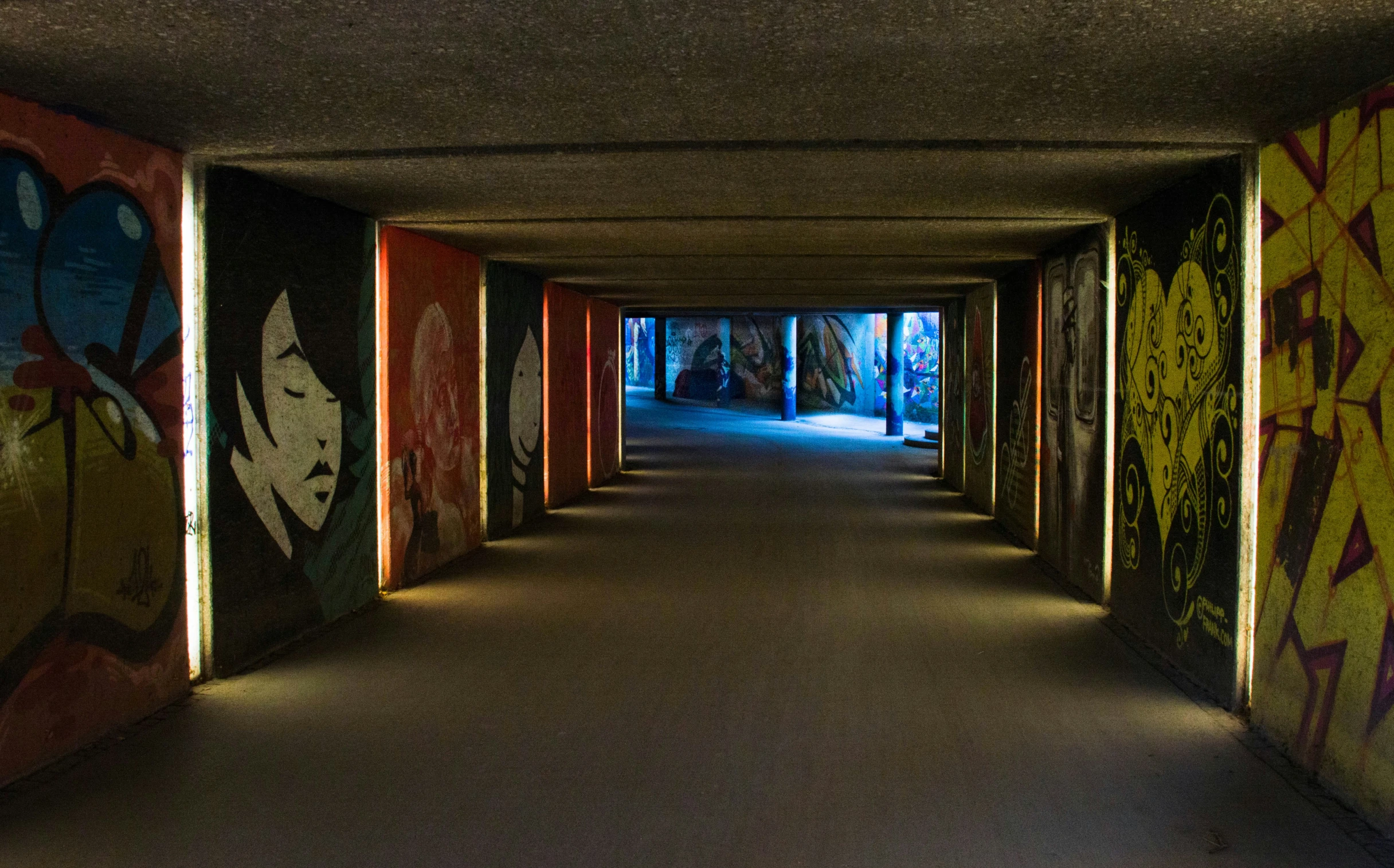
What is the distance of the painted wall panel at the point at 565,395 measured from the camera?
14.6 metres

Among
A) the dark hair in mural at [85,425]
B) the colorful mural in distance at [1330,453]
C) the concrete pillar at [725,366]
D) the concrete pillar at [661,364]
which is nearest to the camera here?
the colorful mural in distance at [1330,453]

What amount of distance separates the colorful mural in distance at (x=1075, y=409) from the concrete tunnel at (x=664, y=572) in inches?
3.0

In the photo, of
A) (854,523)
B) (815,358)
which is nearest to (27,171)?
(854,523)

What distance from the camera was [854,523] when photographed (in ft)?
42.9

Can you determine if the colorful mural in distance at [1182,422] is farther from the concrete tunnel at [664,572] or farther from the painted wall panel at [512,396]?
the painted wall panel at [512,396]

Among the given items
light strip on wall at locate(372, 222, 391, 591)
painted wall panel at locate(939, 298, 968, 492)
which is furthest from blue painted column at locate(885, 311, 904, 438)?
light strip on wall at locate(372, 222, 391, 591)

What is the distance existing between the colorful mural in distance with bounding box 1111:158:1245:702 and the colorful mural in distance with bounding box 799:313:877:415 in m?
28.0

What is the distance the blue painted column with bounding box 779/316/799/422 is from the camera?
32.3 m

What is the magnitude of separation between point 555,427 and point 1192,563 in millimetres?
9665

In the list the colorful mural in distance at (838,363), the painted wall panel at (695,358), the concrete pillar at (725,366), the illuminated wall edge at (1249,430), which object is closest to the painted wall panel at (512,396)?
the illuminated wall edge at (1249,430)

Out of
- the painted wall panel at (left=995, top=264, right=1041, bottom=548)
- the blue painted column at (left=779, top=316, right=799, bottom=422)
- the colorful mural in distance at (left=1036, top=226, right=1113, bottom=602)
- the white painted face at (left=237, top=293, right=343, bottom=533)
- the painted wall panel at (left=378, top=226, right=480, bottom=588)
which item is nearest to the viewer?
the white painted face at (left=237, top=293, right=343, bottom=533)

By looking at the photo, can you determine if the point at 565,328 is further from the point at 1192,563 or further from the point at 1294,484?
the point at 1294,484

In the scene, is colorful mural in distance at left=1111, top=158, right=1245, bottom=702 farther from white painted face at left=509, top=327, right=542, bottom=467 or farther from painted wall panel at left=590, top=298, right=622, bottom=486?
painted wall panel at left=590, top=298, right=622, bottom=486

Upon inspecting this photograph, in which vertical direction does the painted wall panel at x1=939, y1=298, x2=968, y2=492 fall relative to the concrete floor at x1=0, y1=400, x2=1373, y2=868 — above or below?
above
